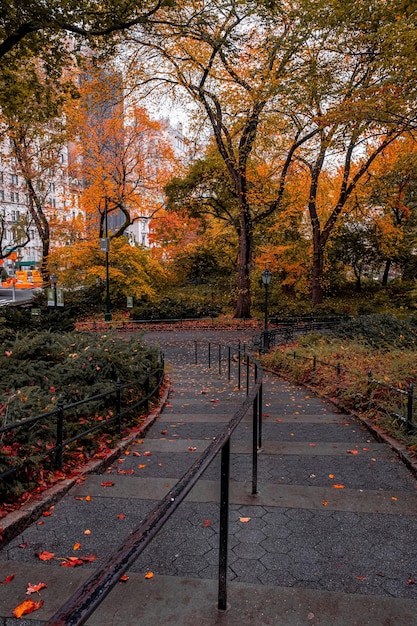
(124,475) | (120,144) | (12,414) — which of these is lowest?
(124,475)

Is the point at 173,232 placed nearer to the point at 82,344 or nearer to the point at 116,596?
the point at 82,344

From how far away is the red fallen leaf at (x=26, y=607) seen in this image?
2520 mm

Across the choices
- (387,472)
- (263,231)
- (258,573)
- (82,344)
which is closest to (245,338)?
(263,231)

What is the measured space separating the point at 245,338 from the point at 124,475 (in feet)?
55.5

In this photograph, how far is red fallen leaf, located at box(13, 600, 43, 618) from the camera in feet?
8.27

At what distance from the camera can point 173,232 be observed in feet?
109

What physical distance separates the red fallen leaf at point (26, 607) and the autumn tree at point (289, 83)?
10988 mm

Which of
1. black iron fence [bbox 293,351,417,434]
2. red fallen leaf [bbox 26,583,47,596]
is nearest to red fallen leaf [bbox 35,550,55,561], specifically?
red fallen leaf [bbox 26,583,47,596]

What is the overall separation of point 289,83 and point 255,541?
17.0 metres

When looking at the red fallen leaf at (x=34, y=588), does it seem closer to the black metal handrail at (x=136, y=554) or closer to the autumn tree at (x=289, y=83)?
the black metal handrail at (x=136, y=554)

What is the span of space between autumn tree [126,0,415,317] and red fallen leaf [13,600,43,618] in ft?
36.0

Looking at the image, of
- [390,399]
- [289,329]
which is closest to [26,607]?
[390,399]

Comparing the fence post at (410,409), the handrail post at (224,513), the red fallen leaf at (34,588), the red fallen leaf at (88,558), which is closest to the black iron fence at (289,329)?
the fence post at (410,409)

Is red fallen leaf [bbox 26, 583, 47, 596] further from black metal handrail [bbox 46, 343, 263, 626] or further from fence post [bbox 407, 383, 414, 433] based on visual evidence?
fence post [bbox 407, 383, 414, 433]
